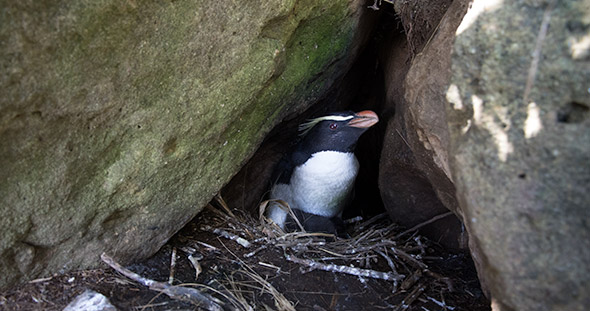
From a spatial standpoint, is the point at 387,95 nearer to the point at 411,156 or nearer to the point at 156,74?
the point at 411,156

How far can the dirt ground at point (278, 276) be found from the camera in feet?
6.44

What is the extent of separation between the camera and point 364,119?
9.98ft

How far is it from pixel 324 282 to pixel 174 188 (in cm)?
85

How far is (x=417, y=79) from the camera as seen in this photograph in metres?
2.23

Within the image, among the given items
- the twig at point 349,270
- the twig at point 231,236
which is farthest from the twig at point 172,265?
the twig at point 349,270

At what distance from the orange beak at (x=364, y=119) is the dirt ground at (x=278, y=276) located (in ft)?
2.38

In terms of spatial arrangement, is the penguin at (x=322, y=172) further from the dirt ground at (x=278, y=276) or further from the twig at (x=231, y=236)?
the twig at (x=231, y=236)

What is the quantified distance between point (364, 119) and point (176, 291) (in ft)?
5.30

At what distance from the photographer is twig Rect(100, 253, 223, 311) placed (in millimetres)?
1943

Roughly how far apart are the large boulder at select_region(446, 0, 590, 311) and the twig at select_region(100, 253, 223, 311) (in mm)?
1067

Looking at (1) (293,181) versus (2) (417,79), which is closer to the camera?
(2) (417,79)

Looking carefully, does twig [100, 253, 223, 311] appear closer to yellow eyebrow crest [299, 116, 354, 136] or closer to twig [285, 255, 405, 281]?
twig [285, 255, 405, 281]

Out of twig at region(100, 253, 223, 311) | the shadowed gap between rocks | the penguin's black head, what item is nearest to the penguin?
the penguin's black head

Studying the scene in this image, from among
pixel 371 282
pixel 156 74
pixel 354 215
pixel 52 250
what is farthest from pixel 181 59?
pixel 354 215
